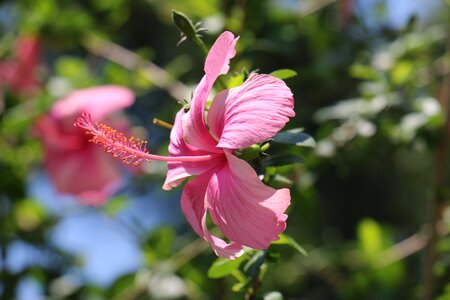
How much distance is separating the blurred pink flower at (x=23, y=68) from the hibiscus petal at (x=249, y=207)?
40.7 inches

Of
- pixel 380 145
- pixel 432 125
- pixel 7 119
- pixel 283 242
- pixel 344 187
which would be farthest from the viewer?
pixel 344 187

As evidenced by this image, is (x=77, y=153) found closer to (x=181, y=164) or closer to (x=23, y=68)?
(x=23, y=68)

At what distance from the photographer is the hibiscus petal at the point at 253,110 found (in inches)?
20.4

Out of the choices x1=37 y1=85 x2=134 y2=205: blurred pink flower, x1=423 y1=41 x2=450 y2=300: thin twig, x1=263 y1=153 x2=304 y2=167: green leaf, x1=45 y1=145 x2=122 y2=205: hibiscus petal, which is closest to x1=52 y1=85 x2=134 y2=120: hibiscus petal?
x1=37 y1=85 x2=134 y2=205: blurred pink flower

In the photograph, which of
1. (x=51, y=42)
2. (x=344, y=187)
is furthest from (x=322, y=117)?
(x=344, y=187)

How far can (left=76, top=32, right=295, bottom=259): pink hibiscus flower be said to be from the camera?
1.71 ft

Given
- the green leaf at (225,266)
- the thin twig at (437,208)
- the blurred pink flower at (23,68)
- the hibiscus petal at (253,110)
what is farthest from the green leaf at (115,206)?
the hibiscus petal at (253,110)

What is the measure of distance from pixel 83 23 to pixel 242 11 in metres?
0.52

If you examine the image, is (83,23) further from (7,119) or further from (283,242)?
(283,242)

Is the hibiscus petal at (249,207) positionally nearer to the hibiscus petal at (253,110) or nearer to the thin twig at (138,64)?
the hibiscus petal at (253,110)

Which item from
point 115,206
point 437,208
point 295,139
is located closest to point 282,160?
point 295,139

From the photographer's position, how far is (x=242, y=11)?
1.10 m

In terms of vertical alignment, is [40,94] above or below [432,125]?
below

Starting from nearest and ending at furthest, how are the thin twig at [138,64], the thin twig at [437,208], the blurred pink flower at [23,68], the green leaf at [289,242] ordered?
→ the green leaf at [289,242] < the thin twig at [437,208] < the thin twig at [138,64] < the blurred pink flower at [23,68]
